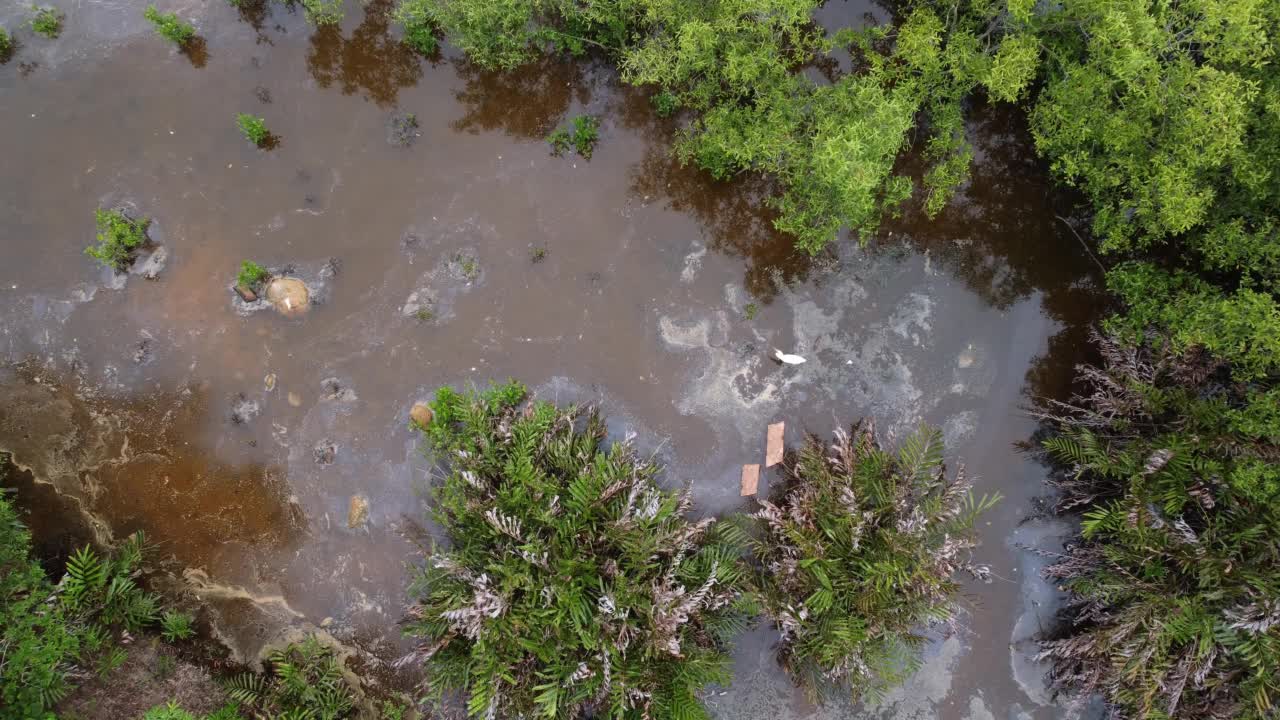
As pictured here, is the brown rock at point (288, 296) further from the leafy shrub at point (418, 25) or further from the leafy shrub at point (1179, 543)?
the leafy shrub at point (1179, 543)

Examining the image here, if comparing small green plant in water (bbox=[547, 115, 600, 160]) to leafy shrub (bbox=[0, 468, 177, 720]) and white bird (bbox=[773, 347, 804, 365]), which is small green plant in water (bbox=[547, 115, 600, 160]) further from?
leafy shrub (bbox=[0, 468, 177, 720])

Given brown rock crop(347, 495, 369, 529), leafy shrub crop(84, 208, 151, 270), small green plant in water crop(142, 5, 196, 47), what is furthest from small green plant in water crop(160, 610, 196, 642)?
small green plant in water crop(142, 5, 196, 47)

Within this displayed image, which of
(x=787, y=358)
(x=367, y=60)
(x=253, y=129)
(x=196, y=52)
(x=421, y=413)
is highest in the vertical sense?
(x=367, y=60)

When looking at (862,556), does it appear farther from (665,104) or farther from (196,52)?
(196,52)

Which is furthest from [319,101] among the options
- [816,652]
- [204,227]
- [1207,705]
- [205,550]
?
[1207,705]

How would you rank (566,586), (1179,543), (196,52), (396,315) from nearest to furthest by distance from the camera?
(566,586)
(1179,543)
(396,315)
(196,52)

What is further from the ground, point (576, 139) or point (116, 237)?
point (576, 139)

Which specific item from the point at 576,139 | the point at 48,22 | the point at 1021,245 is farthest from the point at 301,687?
the point at 1021,245
